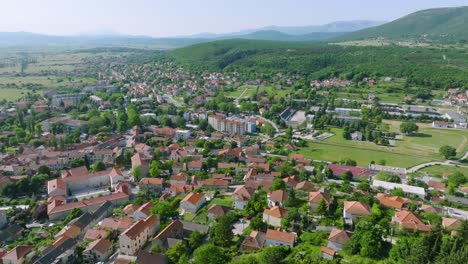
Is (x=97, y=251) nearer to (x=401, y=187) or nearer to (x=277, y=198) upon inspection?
(x=277, y=198)

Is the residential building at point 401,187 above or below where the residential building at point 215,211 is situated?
below

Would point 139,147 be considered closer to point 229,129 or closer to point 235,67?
point 229,129

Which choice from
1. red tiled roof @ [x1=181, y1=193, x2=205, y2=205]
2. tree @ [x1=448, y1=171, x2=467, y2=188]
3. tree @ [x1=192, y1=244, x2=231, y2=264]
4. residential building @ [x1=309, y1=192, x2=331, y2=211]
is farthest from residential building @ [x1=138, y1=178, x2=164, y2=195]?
tree @ [x1=448, y1=171, x2=467, y2=188]

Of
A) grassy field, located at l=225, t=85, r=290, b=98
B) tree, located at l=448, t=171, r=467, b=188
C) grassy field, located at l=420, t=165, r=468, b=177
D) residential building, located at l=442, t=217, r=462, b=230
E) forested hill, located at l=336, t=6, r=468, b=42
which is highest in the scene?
forested hill, located at l=336, t=6, r=468, b=42

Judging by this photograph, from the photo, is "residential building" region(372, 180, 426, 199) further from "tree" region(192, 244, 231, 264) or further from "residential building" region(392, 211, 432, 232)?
"tree" region(192, 244, 231, 264)

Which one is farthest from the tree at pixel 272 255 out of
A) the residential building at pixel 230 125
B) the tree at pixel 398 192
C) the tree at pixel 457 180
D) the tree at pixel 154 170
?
the residential building at pixel 230 125

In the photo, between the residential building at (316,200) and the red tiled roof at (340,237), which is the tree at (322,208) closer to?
the residential building at (316,200)

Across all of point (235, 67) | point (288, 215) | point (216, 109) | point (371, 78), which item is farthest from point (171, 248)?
point (235, 67)
